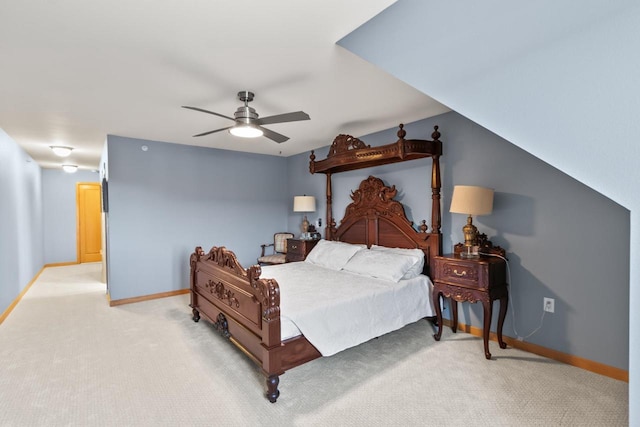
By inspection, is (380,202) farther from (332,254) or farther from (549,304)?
(549,304)

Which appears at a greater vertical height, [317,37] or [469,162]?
[317,37]

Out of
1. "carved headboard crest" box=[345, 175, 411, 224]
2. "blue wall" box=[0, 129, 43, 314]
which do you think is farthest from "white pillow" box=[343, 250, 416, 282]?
"blue wall" box=[0, 129, 43, 314]

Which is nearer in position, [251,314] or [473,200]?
[251,314]

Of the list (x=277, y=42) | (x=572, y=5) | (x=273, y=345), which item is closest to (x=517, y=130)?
(x=572, y=5)

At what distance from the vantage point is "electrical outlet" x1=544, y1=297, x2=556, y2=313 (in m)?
2.69

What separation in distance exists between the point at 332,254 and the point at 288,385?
1852 millimetres

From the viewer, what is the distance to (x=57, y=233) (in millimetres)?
7500

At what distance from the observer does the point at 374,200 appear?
4.07m

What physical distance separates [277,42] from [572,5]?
1.49 metres

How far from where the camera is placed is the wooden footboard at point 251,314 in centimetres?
212

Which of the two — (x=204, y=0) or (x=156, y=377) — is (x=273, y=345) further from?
(x=204, y=0)

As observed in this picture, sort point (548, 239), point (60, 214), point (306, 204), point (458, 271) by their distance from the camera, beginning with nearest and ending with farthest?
point (548, 239), point (458, 271), point (306, 204), point (60, 214)

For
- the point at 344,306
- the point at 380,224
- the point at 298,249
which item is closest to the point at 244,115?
the point at 344,306

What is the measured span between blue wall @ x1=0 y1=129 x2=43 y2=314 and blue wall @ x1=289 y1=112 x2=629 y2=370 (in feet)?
17.2
